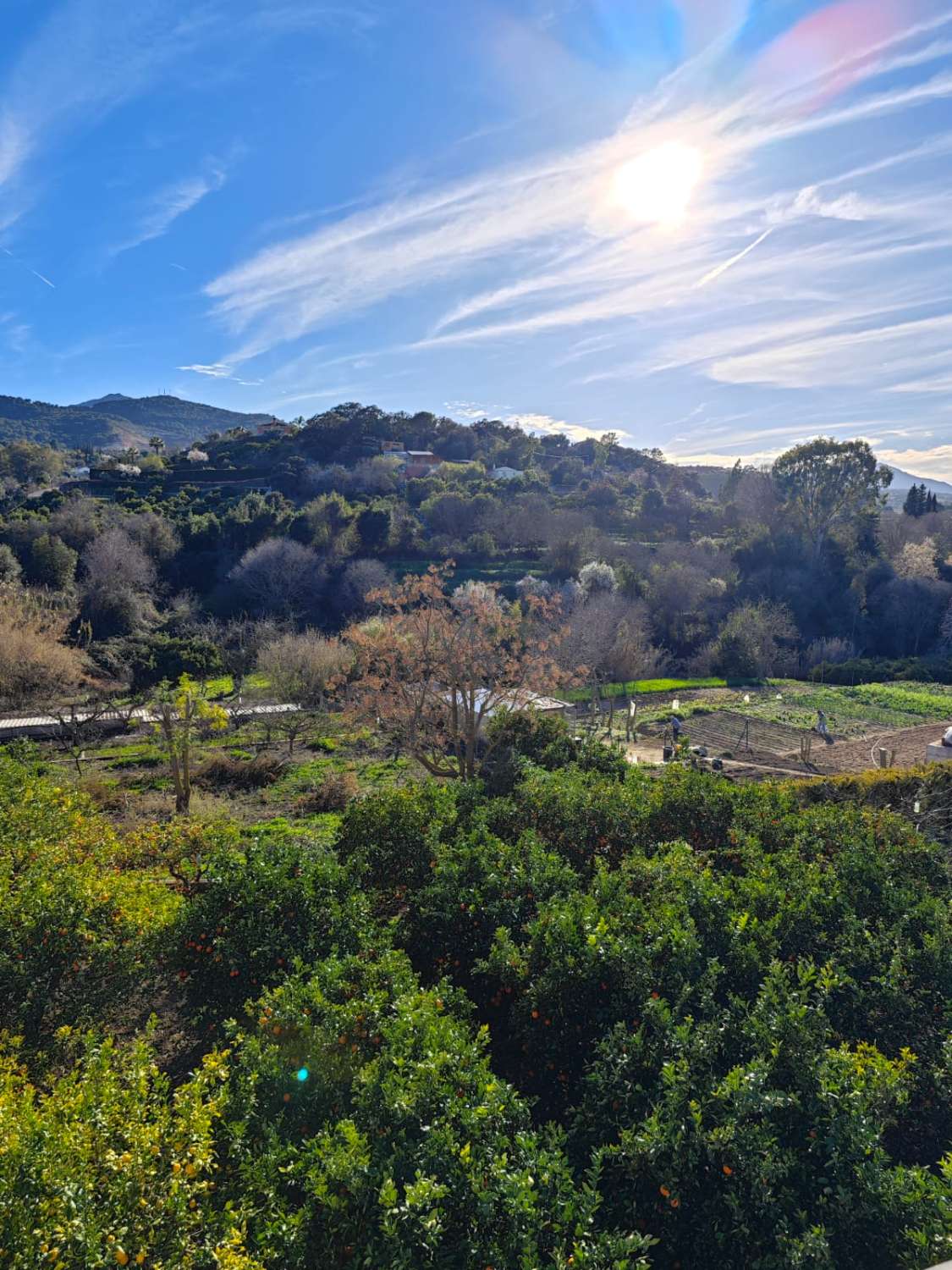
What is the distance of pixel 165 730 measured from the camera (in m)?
12.5

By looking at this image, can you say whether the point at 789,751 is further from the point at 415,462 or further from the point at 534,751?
the point at 415,462

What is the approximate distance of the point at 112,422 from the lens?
97312 millimetres

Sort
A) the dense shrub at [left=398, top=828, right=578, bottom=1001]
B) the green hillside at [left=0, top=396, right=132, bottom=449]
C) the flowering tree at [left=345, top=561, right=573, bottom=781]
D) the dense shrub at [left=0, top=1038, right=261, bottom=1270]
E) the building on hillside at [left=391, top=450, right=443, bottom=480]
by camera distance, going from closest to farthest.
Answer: the dense shrub at [left=0, top=1038, right=261, bottom=1270]
the dense shrub at [left=398, top=828, right=578, bottom=1001]
the flowering tree at [left=345, top=561, right=573, bottom=781]
the building on hillside at [left=391, top=450, right=443, bottom=480]
the green hillside at [left=0, top=396, right=132, bottom=449]

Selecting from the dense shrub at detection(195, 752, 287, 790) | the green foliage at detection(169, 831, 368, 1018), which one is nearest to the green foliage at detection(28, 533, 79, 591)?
the dense shrub at detection(195, 752, 287, 790)

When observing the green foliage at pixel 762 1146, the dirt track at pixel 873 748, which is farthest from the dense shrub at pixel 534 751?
the dirt track at pixel 873 748

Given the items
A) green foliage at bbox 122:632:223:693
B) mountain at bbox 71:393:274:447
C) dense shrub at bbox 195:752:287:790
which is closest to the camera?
dense shrub at bbox 195:752:287:790

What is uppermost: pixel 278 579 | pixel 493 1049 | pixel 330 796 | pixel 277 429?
pixel 277 429

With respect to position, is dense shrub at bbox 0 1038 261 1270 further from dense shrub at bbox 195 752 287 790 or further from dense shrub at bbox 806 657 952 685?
dense shrub at bbox 806 657 952 685

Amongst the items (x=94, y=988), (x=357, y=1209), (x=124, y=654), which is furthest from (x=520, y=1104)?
(x=124, y=654)

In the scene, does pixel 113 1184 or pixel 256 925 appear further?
pixel 256 925

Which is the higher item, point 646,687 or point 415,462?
point 415,462

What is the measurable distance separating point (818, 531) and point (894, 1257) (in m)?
48.3

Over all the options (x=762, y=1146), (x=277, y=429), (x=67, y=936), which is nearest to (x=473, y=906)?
(x=762, y=1146)

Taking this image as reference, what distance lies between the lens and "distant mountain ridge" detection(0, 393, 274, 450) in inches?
3415
